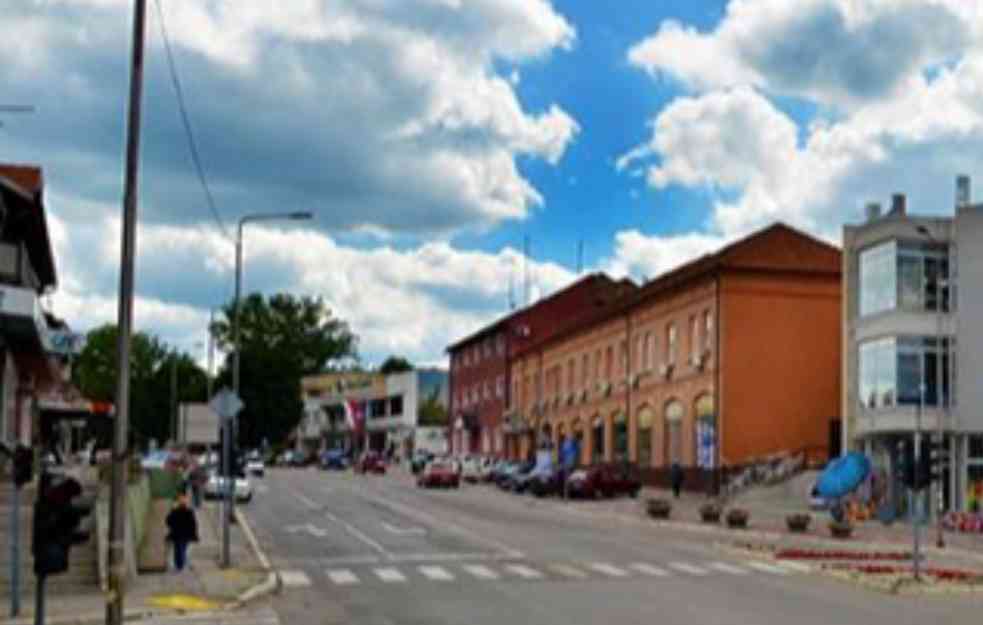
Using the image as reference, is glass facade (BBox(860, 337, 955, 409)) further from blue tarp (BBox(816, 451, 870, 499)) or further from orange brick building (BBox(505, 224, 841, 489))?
orange brick building (BBox(505, 224, 841, 489))

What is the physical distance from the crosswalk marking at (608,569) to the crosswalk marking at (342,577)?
5.09m

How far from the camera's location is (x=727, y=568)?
34688 mm

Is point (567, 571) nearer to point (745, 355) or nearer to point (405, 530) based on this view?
point (405, 530)

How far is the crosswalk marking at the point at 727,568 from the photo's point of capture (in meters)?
33.6

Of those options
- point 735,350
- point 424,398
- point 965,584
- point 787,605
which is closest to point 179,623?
point 787,605

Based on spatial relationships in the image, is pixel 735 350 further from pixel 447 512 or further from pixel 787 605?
pixel 787 605

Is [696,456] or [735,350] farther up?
[735,350]

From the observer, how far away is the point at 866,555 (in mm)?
39844

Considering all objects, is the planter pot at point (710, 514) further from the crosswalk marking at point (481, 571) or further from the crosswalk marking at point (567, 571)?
the crosswalk marking at point (481, 571)

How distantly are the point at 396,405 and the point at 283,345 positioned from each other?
1392 inches

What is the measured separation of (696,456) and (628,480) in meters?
3.55

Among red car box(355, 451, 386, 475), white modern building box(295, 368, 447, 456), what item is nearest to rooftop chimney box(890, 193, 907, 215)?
red car box(355, 451, 386, 475)

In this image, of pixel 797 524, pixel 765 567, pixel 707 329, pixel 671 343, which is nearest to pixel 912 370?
pixel 797 524

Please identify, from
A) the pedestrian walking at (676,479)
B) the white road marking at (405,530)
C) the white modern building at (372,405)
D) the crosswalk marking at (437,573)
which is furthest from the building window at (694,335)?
the white modern building at (372,405)
